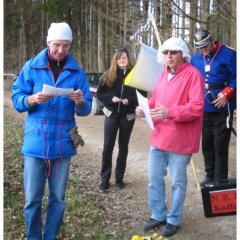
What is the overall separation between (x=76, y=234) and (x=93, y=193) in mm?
1266

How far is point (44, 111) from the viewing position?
3.23m

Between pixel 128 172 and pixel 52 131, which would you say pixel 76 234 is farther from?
pixel 128 172

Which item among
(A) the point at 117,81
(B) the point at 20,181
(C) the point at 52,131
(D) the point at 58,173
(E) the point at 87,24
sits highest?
(E) the point at 87,24

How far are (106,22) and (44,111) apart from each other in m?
18.3

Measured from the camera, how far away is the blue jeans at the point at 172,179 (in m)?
3.73

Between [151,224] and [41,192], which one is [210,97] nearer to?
[151,224]

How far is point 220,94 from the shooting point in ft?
14.8

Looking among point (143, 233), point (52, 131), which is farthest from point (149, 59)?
point (143, 233)

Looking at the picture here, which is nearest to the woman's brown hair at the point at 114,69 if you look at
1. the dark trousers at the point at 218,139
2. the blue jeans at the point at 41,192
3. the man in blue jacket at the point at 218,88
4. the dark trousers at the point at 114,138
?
the dark trousers at the point at 114,138

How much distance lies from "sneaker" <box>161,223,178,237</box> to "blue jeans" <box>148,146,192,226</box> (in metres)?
0.04

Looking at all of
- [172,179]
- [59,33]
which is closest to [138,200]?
[172,179]

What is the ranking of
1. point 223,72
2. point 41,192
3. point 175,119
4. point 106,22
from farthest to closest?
point 106,22, point 223,72, point 175,119, point 41,192

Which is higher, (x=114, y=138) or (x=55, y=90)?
(x=55, y=90)

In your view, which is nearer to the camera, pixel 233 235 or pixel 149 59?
pixel 233 235
